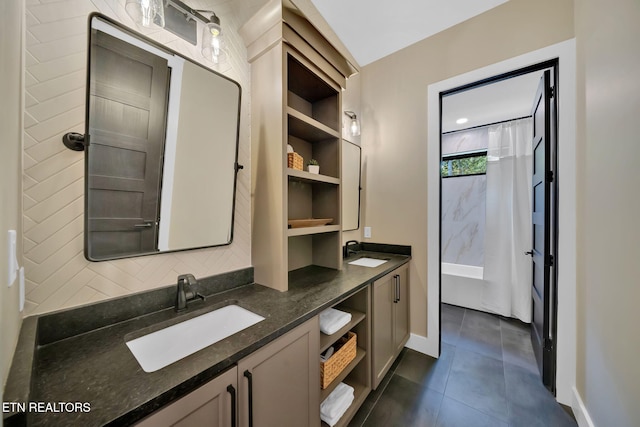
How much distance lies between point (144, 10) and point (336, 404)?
2.12m

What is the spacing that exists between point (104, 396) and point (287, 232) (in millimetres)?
913

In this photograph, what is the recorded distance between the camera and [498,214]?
2969mm

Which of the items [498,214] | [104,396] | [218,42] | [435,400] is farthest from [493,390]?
[218,42]

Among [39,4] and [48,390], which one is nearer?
[48,390]

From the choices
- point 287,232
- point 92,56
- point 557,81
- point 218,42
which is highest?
point 557,81

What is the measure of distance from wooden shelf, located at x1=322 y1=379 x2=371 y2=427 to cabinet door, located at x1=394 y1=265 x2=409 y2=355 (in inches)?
19.6

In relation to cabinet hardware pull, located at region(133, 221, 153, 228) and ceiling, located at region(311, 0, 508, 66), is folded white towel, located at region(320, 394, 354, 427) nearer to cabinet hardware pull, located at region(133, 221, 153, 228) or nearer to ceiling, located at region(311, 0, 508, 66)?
cabinet hardware pull, located at region(133, 221, 153, 228)

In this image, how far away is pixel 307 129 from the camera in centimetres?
163

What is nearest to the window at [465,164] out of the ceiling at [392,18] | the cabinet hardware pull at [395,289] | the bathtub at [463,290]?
the bathtub at [463,290]

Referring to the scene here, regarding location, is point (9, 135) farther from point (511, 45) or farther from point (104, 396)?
point (511, 45)

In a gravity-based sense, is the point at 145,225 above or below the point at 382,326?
above

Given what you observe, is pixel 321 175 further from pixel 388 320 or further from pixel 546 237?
pixel 546 237

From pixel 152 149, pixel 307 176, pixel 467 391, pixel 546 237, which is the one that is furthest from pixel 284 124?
pixel 467 391

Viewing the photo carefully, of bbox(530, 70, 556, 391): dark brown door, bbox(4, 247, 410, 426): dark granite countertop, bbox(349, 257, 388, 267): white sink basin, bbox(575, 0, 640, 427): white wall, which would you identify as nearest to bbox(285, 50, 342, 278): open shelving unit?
bbox(349, 257, 388, 267): white sink basin
